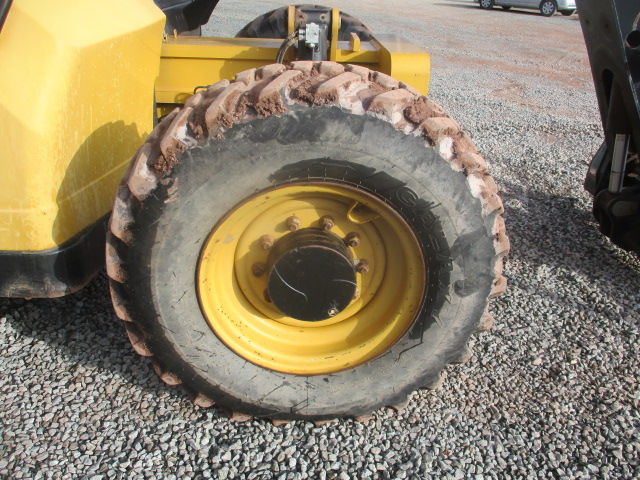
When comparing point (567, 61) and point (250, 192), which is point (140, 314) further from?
point (567, 61)

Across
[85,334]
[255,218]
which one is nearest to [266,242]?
[255,218]

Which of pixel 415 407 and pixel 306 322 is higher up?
pixel 306 322

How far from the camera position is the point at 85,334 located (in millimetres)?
2438

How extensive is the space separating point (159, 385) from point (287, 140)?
46.5 inches

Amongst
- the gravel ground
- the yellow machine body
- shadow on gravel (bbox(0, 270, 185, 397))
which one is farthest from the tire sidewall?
shadow on gravel (bbox(0, 270, 185, 397))

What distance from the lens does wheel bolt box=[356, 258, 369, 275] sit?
194cm

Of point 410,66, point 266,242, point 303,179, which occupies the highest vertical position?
point 410,66

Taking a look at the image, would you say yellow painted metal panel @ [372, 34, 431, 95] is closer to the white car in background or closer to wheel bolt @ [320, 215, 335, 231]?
wheel bolt @ [320, 215, 335, 231]

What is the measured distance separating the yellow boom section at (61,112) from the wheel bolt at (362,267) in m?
0.97

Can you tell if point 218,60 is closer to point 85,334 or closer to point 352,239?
point 352,239

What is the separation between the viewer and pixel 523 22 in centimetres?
1720

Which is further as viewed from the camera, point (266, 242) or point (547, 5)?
point (547, 5)

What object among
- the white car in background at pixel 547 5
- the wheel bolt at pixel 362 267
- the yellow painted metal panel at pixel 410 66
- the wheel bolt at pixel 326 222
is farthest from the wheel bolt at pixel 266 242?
the white car in background at pixel 547 5

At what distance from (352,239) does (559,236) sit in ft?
7.43
